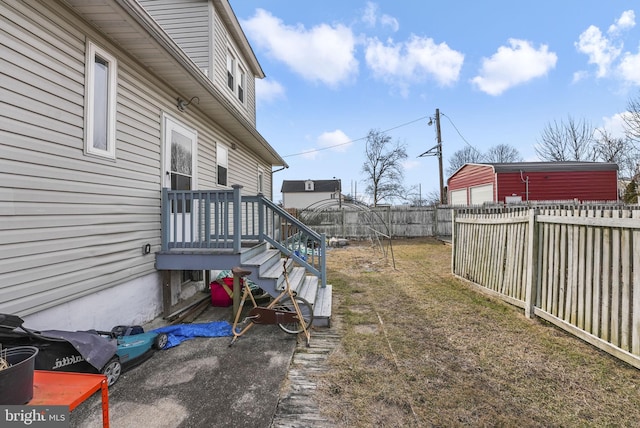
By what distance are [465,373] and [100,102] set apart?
4930 millimetres

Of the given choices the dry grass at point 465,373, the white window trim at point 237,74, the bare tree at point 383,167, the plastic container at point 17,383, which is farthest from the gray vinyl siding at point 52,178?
the bare tree at point 383,167

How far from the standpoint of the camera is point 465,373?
2.90 m

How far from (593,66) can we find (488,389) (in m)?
21.6

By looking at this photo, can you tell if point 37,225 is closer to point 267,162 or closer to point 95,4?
point 95,4

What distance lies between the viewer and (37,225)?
267 centimetres

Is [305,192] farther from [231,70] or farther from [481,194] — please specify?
[231,70]

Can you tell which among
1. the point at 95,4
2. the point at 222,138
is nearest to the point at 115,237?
the point at 95,4

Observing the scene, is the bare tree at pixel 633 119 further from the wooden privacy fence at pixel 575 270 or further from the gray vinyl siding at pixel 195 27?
the gray vinyl siding at pixel 195 27

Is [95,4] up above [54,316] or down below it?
above

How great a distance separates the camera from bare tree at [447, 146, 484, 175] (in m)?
42.2

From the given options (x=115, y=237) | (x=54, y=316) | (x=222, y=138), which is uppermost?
(x=222, y=138)

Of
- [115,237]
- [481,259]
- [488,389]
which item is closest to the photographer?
[488,389]

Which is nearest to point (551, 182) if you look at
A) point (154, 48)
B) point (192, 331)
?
point (192, 331)

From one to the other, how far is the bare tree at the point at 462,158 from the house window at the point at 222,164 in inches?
1612
